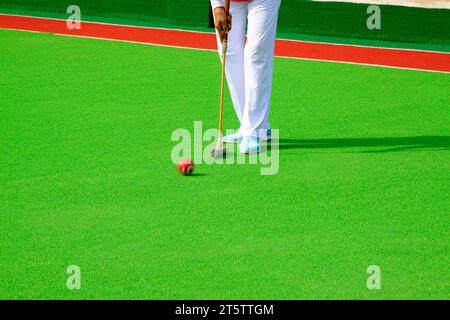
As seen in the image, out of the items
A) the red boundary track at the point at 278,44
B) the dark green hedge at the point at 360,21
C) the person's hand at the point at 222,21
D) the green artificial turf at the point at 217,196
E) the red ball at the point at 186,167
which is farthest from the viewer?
the dark green hedge at the point at 360,21

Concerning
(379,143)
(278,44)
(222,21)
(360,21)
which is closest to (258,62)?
(222,21)

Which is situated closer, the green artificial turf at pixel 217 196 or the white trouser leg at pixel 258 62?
the green artificial turf at pixel 217 196

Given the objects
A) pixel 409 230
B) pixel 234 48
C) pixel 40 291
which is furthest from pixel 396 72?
pixel 40 291

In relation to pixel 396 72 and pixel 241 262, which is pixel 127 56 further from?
pixel 241 262

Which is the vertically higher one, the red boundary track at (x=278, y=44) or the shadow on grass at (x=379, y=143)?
the red boundary track at (x=278, y=44)

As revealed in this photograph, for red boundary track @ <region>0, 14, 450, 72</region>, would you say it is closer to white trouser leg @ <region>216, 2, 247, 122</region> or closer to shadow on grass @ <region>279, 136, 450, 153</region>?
shadow on grass @ <region>279, 136, 450, 153</region>

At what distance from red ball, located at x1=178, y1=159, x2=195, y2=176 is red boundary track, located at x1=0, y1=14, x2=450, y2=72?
6.42 metres

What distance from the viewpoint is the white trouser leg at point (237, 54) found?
8648mm

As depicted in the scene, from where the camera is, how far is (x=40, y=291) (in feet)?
17.5

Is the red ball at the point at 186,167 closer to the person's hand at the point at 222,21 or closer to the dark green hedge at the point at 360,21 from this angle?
the person's hand at the point at 222,21

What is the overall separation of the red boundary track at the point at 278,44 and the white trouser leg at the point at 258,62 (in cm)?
513

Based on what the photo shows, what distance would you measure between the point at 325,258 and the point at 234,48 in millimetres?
3334

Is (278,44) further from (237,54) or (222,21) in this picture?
(222,21)

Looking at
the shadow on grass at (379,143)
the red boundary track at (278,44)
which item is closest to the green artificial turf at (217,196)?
the shadow on grass at (379,143)
